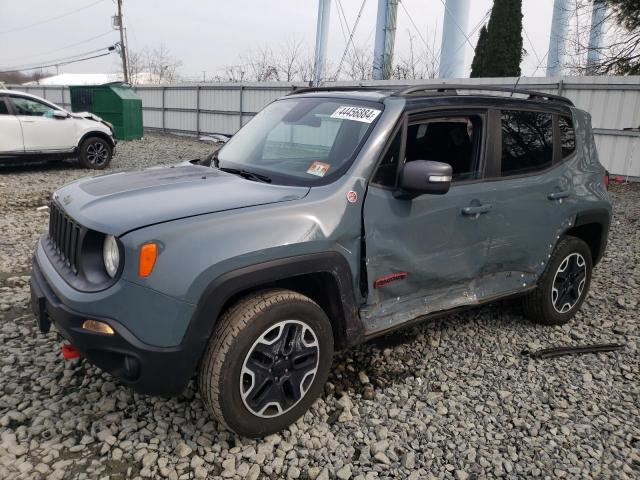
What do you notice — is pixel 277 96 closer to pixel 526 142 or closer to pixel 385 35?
pixel 385 35

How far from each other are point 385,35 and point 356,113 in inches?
976

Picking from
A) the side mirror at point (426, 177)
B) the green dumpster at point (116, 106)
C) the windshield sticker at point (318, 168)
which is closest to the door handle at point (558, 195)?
the side mirror at point (426, 177)

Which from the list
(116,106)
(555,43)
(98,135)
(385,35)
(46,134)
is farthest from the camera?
(385,35)

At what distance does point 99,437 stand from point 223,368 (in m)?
0.83

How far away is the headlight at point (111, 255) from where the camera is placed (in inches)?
93.8

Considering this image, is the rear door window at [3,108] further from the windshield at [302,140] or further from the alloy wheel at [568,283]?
the alloy wheel at [568,283]

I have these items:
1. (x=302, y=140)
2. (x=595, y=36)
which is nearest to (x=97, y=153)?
(x=302, y=140)

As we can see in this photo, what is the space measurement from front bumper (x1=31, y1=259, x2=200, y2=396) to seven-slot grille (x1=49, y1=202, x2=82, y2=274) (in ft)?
0.93

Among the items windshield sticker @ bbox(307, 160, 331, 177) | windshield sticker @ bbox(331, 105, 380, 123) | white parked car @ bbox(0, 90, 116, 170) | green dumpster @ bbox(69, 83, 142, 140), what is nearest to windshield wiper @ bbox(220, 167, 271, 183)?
windshield sticker @ bbox(307, 160, 331, 177)

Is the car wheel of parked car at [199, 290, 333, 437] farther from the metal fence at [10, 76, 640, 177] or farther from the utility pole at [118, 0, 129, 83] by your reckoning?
the utility pole at [118, 0, 129, 83]

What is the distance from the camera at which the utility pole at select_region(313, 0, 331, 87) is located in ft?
85.1

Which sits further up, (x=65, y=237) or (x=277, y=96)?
(x=277, y=96)

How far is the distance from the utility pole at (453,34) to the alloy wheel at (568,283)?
22.4 m

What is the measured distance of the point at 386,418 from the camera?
117 inches
